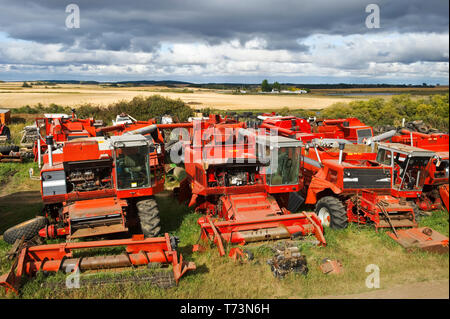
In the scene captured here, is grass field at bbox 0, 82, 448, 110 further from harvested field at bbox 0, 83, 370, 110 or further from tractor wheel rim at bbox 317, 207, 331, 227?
tractor wheel rim at bbox 317, 207, 331, 227

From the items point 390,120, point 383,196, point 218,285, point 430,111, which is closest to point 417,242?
point 383,196

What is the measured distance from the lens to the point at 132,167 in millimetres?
8273

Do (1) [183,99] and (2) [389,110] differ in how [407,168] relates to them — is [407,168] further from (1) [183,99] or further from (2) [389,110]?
(1) [183,99]

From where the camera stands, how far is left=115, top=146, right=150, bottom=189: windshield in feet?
26.8

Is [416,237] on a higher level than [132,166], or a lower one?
lower

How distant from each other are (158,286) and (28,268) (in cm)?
242

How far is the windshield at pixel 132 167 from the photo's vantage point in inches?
321

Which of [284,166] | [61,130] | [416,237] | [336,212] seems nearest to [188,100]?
[61,130]

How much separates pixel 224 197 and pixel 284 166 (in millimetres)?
1710

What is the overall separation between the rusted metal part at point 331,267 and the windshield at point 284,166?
249 centimetres

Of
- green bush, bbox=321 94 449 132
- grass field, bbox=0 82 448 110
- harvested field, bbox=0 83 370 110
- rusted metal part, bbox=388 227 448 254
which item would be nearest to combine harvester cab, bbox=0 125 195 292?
rusted metal part, bbox=388 227 448 254

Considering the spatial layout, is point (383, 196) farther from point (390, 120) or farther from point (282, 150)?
point (390, 120)

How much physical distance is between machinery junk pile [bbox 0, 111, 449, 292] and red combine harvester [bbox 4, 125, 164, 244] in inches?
0.9
